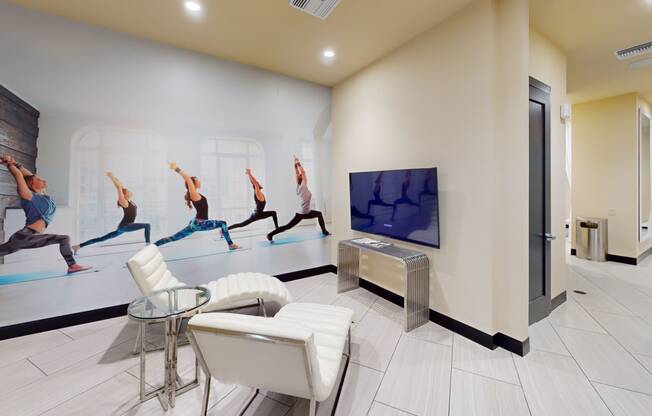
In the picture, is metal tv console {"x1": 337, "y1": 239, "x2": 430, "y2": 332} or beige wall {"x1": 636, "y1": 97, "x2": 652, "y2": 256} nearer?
metal tv console {"x1": 337, "y1": 239, "x2": 430, "y2": 332}

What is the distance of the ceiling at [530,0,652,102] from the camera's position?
2559 mm

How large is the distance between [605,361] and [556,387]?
0.70 m

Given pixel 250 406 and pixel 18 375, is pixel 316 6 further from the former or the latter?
pixel 18 375

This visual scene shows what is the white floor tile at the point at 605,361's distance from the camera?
2016 millimetres

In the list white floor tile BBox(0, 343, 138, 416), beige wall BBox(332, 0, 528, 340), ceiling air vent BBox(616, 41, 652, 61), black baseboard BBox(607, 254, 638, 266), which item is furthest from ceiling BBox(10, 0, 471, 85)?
black baseboard BBox(607, 254, 638, 266)

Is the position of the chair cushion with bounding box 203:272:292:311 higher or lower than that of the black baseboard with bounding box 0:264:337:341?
higher

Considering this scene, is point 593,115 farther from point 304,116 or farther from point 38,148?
point 38,148

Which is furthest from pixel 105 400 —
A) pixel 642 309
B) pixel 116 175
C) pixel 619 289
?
pixel 619 289

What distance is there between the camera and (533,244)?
2.75m

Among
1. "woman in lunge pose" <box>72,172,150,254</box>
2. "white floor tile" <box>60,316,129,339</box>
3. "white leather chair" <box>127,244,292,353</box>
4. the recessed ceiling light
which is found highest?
the recessed ceiling light

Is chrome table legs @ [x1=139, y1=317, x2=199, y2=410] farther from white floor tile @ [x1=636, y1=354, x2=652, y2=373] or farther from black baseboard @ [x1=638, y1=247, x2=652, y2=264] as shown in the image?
black baseboard @ [x1=638, y1=247, x2=652, y2=264]

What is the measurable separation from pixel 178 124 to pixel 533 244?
425 cm

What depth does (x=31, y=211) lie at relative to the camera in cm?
272

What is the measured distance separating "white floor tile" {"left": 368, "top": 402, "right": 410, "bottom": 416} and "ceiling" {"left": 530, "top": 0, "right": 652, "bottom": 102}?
3.58m
